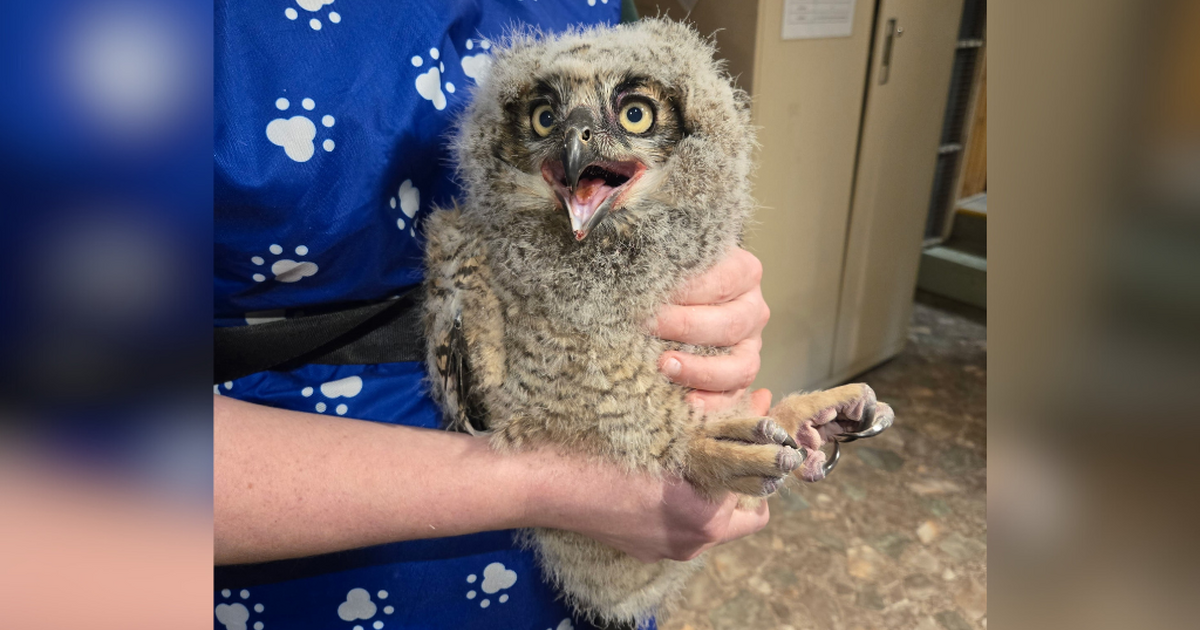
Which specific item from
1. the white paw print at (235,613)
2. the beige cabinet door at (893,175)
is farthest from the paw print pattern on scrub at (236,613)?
the beige cabinet door at (893,175)

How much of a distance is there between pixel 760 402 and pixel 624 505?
0.37 meters

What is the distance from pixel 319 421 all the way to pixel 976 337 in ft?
11.5

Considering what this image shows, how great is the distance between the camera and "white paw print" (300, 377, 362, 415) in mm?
→ 1015

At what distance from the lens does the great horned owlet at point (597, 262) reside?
93cm

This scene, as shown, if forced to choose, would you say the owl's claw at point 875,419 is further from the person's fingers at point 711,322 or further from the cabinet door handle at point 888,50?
the cabinet door handle at point 888,50

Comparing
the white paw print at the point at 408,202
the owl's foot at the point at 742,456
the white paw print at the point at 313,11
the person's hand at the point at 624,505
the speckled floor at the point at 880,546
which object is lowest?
the speckled floor at the point at 880,546

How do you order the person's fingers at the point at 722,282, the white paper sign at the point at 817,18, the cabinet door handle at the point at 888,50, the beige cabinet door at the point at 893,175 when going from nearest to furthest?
1. the person's fingers at the point at 722,282
2. the white paper sign at the point at 817,18
3. the cabinet door handle at the point at 888,50
4. the beige cabinet door at the point at 893,175

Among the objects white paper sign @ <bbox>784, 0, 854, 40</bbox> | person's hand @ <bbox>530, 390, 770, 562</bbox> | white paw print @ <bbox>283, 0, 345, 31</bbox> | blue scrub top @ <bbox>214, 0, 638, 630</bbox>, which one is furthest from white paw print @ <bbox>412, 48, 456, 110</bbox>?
white paper sign @ <bbox>784, 0, 854, 40</bbox>

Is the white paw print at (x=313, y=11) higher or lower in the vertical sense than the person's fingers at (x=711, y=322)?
higher

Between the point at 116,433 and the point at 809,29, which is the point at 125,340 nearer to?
the point at 116,433

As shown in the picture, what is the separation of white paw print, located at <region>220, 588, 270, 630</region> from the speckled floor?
5.37 ft

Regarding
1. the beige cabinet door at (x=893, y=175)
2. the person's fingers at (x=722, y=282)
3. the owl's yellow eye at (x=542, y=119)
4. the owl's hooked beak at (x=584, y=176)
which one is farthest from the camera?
the beige cabinet door at (x=893, y=175)

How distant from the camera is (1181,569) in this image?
9.0 inches

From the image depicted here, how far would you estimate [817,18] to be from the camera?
2686 millimetres
